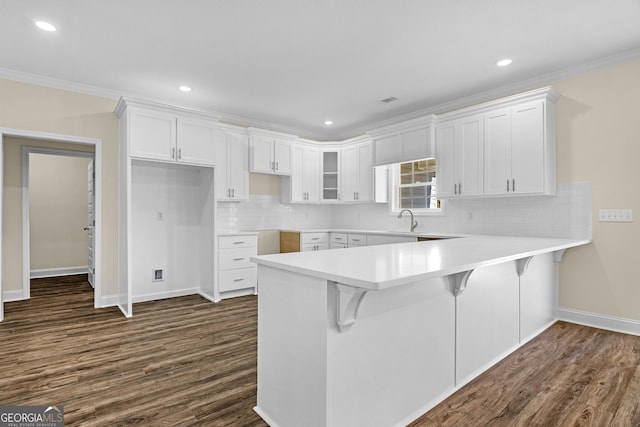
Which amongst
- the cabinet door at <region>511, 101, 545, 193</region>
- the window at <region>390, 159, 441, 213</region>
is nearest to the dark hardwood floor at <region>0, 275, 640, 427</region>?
the cabinet door at <region>511, 101, 545, 193</region>

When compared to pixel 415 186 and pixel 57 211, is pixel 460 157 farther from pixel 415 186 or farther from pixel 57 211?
pixel 57 211

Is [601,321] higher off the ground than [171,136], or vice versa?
[171,136]

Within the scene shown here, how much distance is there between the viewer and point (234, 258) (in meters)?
4.65

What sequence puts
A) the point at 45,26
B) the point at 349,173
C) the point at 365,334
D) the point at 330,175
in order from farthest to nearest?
the point at 330,175 → the point at 349,173 → the point at 45,26 → the point at 365,334

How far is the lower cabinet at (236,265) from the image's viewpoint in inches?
179

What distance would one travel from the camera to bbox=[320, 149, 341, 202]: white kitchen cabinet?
5.98 metres

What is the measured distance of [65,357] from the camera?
272 centimetres

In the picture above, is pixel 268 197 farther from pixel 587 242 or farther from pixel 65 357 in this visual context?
pixel 587 242

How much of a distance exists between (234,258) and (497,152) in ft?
11.6

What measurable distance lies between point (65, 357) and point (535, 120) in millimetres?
4874

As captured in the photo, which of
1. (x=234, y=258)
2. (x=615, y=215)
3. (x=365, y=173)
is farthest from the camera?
(x=365, y=173)

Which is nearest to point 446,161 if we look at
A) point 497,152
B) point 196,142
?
point 497,152

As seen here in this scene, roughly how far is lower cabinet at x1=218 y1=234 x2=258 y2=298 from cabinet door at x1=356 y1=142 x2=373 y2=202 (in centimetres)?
190

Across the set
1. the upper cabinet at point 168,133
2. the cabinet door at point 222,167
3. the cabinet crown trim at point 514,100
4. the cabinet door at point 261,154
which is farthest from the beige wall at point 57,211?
the cabinet crown trim at point 514,100
